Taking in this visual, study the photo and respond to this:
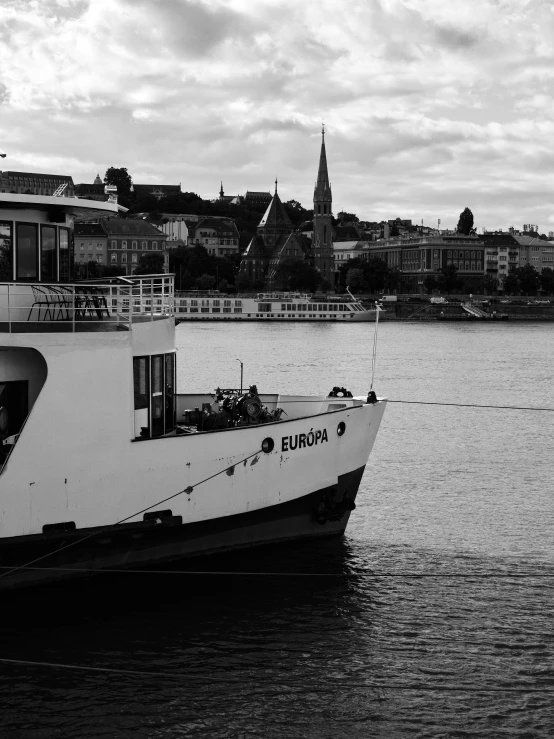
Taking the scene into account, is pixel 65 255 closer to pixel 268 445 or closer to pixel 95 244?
pixel 268 445

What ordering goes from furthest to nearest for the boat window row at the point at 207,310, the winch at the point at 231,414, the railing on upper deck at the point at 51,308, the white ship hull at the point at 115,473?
the boat window row at the point at 207,310 → the winch at the point at 231,414 → the railing on upper deck at the point at 51,308 → the white ship hull at the point at 115,473

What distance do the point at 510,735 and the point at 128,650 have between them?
4547mm

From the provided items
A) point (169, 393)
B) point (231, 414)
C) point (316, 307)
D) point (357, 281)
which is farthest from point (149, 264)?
point (169, 393)

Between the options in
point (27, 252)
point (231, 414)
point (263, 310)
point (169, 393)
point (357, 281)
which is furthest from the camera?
point (357, 281)

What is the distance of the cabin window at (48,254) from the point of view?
46.4ft

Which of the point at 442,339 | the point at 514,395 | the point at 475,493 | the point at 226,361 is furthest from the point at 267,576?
the point at 442,339

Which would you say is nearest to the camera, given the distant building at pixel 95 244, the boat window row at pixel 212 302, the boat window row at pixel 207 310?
the boat window row at pixel 207 310

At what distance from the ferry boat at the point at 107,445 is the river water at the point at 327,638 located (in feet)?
2.13

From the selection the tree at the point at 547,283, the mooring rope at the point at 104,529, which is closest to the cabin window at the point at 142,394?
the mooring rope at the point at 104,529

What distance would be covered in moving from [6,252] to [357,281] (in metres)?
155

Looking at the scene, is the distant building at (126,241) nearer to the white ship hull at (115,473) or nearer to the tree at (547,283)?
the tree at (547,283)

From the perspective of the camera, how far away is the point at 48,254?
Result: 1426cm

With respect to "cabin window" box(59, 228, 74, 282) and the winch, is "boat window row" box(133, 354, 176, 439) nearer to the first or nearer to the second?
the winch

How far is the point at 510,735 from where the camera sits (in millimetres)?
10812
